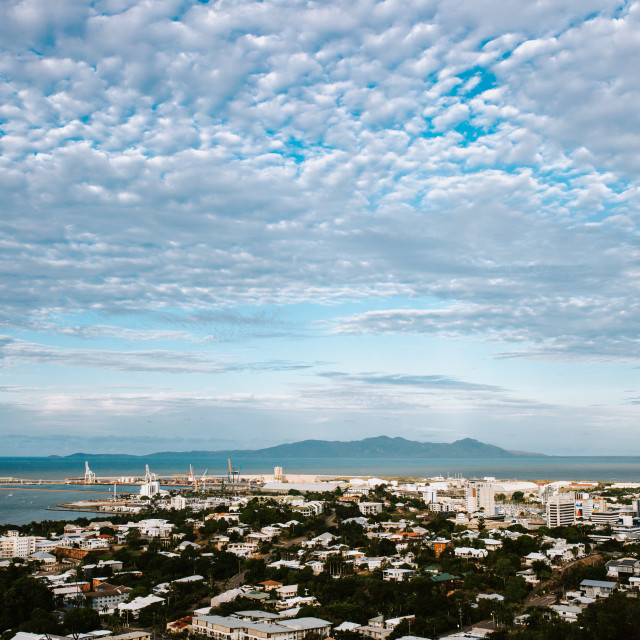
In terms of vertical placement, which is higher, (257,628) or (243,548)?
(257,628)

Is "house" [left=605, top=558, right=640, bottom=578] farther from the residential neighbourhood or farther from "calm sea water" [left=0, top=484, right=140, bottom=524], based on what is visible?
"calm sea water" [left=0, top=484, right=140, bottom=524]

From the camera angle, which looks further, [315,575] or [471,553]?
[471,553]

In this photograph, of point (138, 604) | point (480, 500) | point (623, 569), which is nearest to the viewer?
point (138, 604)

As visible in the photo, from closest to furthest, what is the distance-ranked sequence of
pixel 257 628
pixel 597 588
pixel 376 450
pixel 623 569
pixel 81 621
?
pixel 257 628 → pixel 81 621 → pixel 597 588 → pixel 623 569 → pixel 376 450

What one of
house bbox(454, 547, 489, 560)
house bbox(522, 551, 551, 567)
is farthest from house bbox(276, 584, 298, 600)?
house bbox(522, 551, 551, 567)

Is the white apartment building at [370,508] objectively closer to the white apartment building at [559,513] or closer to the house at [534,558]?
the white apartment building at [559,513]

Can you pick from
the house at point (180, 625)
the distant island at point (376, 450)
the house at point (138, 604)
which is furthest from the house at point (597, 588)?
the distant island at point (376, 450)

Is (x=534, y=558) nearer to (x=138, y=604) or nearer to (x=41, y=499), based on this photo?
(x=138, y=604)

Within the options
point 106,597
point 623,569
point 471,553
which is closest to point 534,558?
point 471,553
